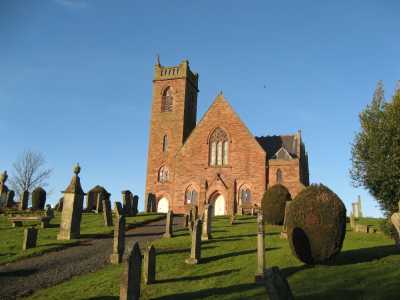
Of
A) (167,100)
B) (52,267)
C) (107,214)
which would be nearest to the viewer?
(52,267)

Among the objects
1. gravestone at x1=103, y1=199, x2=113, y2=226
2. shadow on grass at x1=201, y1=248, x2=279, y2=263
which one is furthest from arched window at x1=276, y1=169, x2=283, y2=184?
shadow on grass at x1=201, y1=248, x2=279, y2=263

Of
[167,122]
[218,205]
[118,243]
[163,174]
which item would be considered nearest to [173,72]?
[167,122]

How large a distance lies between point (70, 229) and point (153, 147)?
96.9 ft

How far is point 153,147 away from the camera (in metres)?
51.1

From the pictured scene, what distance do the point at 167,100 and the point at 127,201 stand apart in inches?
797

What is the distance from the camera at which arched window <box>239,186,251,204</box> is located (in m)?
43.7

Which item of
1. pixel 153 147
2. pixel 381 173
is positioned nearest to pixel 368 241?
pixel 381 173

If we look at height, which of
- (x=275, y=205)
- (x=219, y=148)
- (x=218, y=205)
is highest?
(x=219, y=148)

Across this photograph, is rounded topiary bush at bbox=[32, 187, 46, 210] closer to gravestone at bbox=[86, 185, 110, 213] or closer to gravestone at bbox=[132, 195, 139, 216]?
gravestone at bbox=[86, 185, 110, 213]

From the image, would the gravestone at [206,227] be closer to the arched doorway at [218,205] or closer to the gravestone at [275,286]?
the gravestone at [275,286]

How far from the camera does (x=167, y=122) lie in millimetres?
51656

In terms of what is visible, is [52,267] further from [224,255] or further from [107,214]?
[107,214]

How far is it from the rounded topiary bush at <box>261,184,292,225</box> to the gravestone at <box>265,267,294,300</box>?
885 inches

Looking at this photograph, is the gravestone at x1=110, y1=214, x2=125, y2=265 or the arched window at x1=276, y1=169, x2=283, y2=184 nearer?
the gravestone at x1=110, y1=214, x2=125, y2=265
